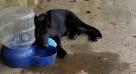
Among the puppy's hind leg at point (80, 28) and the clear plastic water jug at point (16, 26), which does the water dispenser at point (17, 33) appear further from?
the puppy's hind leg at point (80, 28)

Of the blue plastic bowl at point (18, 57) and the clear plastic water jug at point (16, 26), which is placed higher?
the clear plastic water jug at point (16, 26)

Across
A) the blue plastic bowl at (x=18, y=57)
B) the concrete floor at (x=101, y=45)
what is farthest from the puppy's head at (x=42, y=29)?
the concrete floor at (x=101, y=45)

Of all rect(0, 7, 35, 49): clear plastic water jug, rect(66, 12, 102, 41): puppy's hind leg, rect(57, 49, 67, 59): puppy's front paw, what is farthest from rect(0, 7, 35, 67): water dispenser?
rect(66, 12, 102, 41): puppy's hind leg

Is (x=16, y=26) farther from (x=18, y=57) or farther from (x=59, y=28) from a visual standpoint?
(x=59, y=28)

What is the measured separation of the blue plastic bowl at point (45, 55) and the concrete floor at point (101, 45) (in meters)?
0.05

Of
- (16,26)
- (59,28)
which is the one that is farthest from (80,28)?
(16,26)

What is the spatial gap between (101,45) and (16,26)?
956 millimetres

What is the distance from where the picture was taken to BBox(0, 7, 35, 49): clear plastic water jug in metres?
2.96

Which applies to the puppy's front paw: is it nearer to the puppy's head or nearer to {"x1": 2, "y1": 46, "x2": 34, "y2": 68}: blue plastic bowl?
the puppy's head

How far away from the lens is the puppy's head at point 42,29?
2.94m

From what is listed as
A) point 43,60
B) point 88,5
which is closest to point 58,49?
point 43,60

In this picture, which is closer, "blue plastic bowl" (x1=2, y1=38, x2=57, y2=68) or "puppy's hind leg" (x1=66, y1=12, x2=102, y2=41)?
"blue plastic bowl" (x1=2, y1=38, x2=57, y2=68)

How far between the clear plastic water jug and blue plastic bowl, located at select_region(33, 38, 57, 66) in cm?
13

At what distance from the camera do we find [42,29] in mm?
3057
